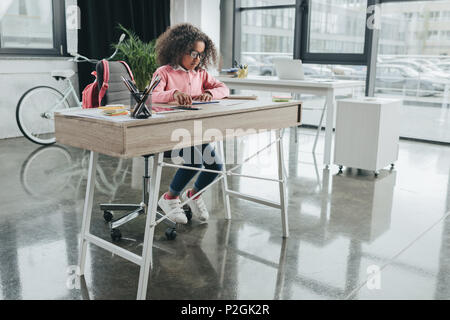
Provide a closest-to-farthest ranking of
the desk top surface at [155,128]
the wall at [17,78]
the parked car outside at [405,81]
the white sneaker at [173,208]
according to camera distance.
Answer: the desk top surface at [155,128], the white sneaker at [173,208], the wall at [17,78], the parked car outside at [405,81]

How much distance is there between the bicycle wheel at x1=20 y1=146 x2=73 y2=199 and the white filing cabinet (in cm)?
217

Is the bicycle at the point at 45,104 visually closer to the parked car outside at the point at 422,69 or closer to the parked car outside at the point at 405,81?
the parked car outside at the point at 405,81

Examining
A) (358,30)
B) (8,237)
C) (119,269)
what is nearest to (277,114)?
(119,269)

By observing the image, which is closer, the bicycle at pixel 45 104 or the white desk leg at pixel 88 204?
the white desk leg at pixel 88 204

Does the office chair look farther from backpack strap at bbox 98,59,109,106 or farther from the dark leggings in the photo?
the dark leggings

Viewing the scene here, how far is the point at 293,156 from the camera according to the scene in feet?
14.1

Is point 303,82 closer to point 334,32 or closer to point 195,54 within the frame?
point 195,54

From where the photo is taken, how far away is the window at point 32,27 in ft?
16.0

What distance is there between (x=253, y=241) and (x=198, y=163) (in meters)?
0.49

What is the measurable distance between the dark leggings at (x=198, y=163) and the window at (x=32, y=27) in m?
3.48

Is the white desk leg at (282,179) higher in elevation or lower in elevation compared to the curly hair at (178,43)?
lower

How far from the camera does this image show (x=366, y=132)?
3.52 meters

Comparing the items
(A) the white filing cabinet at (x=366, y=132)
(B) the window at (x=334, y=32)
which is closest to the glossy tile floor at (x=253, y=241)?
(A) the white filing cabinet at (x=366, y=132)

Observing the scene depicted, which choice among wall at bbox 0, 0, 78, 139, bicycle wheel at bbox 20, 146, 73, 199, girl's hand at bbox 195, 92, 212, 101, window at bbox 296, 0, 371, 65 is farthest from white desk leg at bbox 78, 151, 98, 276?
window at bbox 296, 0, 371, 65
